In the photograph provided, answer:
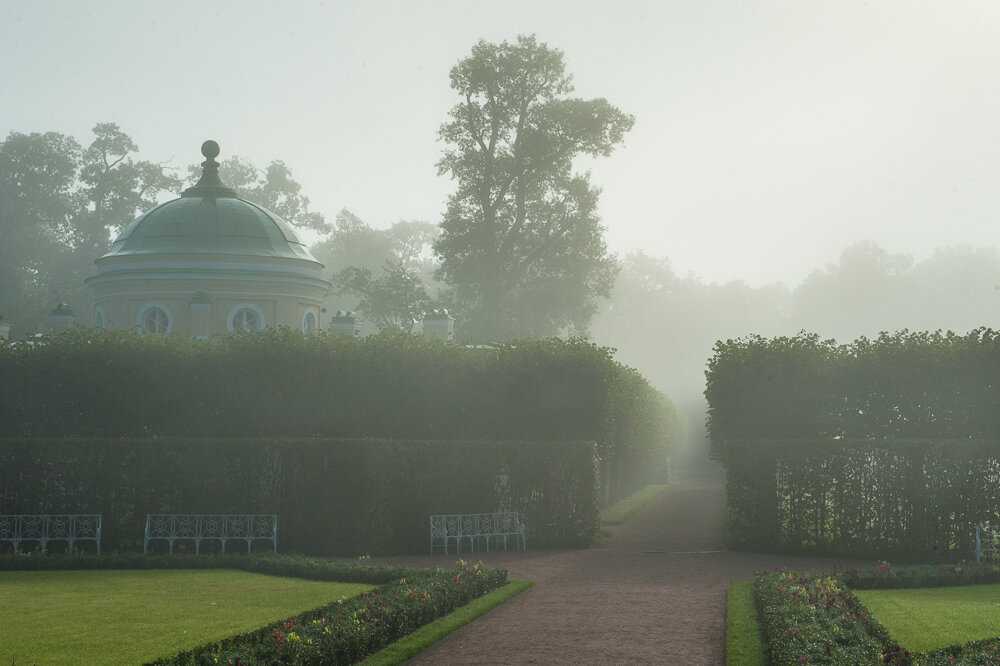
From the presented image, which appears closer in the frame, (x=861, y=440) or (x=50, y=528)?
(x=50, y=528)

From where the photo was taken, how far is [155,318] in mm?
43344

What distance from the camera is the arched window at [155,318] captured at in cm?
4309

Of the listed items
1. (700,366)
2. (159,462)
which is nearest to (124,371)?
(159,462)

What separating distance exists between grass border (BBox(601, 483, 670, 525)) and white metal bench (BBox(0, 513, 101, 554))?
14.0 metres

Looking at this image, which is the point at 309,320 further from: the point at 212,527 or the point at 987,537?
the point at 987,537

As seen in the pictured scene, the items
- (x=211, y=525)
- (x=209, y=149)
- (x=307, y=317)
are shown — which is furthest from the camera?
(x=209, y=149)

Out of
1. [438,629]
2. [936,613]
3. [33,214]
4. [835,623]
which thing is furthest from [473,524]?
[33,214]

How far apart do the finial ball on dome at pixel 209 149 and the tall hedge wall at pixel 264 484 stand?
29.5m

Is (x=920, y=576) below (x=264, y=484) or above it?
below

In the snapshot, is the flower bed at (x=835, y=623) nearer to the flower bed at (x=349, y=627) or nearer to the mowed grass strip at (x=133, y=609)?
the flower bed at (x=349, y=627)

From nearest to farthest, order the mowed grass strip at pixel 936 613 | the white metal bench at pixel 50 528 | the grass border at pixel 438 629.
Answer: the grass border at pixel 438 629, the mowed grass strip at pixel 936 613, the white metal bench at pixel 50 528

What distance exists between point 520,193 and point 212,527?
3419 cm

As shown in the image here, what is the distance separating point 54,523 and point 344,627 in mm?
12975

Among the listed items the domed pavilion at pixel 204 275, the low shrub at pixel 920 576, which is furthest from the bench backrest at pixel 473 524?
the domed pavilion at pixel 204 275
